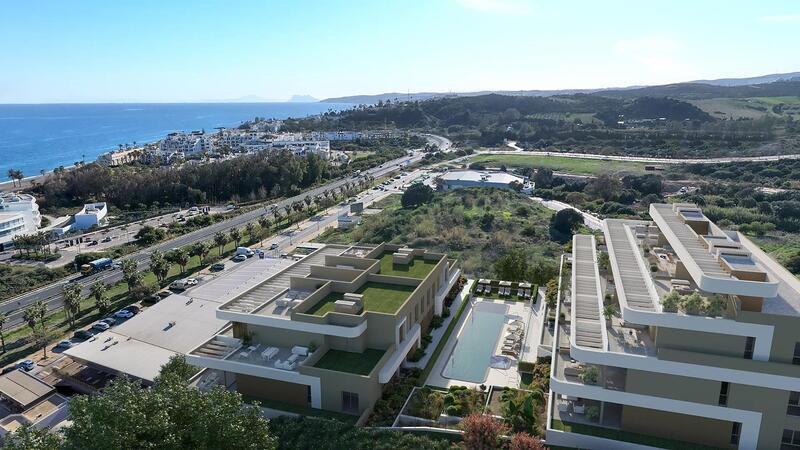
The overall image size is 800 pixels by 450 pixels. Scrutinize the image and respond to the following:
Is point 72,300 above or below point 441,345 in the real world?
above

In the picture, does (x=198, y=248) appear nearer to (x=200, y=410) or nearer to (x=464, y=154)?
(x=200, y=410)

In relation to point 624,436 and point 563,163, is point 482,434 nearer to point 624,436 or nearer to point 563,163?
point 624,436

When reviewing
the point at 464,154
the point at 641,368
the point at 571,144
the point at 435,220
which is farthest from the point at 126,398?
the point at 571,144

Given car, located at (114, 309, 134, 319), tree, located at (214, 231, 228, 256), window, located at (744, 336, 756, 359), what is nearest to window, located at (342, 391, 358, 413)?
window, located at (744, 336, 756, 359)

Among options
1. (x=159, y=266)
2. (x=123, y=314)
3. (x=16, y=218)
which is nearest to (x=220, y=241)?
(x=159, y=266)

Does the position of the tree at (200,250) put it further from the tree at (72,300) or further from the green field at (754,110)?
the green field at (754,110)

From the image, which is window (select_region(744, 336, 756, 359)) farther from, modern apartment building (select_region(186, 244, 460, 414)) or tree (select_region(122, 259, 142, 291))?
tree (select_region(122, 259, 142, 291))
